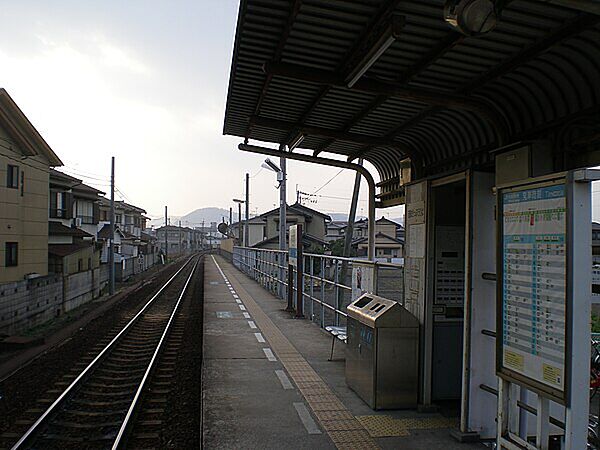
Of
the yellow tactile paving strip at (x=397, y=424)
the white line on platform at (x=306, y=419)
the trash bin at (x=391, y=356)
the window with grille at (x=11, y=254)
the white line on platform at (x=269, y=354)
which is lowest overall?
the white line on platform at (x=306, y=419)

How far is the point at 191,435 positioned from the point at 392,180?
4278 millimetres

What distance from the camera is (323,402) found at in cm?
597

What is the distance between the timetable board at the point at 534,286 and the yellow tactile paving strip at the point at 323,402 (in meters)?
1.65

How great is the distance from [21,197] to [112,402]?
15379 mm

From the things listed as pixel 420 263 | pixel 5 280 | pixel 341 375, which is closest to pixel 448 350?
pixel 420 263

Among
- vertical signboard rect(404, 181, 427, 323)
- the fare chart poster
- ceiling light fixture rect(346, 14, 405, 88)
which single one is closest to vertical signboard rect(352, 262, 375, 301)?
vertical signboard rect(404, 181, 427, 323)

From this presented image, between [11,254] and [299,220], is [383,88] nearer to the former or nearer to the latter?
[11,254]

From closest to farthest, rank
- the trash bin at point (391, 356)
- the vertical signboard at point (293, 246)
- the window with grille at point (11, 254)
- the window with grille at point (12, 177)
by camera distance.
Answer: the trash bin at point (391, 356) → the vertical signboard at point (293, 246) → the window with grille at point (11, 254) → the window with grille at point (12, 177)

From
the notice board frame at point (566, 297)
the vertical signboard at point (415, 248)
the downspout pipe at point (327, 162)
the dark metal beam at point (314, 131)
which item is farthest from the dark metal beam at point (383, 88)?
the downspout pipe at point (327, 162)

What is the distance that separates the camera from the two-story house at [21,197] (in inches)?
740

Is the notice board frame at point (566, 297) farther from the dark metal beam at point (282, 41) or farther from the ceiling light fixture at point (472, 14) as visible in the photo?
the dark metal beam at point (282, 41)

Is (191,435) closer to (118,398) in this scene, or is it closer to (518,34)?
(118,398)

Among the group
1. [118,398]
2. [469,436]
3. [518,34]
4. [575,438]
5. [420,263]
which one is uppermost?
[518,34]

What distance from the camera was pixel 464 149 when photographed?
5.80m
